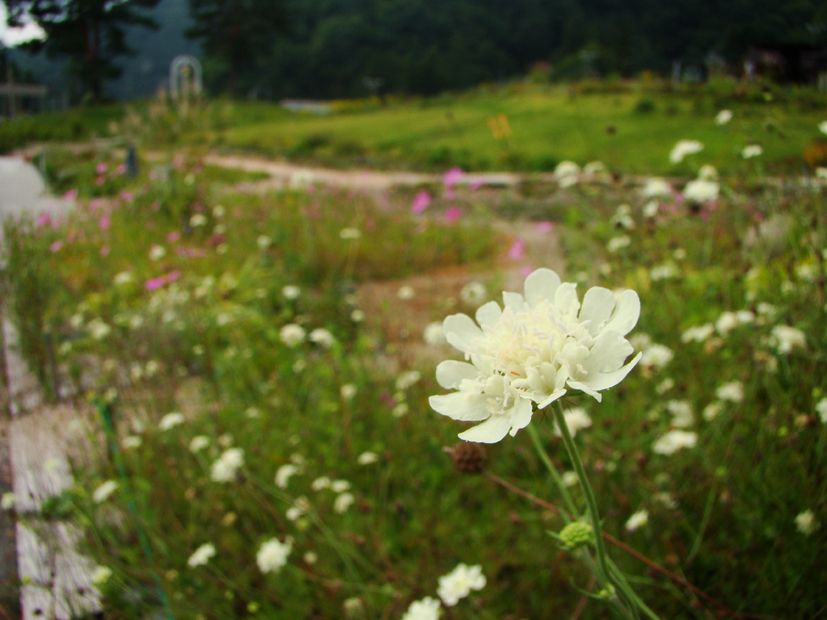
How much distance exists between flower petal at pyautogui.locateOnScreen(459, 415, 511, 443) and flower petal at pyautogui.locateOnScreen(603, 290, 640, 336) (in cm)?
15

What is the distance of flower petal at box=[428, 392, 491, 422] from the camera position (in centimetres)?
62

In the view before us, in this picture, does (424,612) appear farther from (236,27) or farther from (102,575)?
(236,27)

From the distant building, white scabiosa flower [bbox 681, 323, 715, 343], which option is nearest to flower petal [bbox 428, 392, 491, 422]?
→ white scabiosa flower [bbox 681, 323, 715, 343]

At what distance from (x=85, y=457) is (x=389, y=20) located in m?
47.5

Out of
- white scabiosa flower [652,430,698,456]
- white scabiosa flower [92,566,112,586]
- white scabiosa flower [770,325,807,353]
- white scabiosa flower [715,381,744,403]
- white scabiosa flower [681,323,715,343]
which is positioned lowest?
white scabiosa flower [92,566,112,586]

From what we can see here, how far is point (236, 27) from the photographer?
32.0 metres

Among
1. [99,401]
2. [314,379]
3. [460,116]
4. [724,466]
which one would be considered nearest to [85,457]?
[99,401]

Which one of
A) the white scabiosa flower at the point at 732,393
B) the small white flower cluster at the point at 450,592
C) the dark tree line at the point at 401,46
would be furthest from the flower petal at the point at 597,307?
the dark tree line at the point at 401,46

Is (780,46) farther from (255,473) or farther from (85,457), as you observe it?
(85,457)

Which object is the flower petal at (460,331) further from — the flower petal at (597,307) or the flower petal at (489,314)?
the flower petal at (597,307)

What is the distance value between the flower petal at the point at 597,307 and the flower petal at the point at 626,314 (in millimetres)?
19

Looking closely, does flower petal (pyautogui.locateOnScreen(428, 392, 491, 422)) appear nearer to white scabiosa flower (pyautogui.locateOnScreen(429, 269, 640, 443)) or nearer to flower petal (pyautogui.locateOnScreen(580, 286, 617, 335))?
white scabiosa flower (pyautogui.locateOnScreen(429, 269, 640, 443))

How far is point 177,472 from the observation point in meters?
2.05

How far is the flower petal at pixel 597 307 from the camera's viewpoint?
0.65 metres
